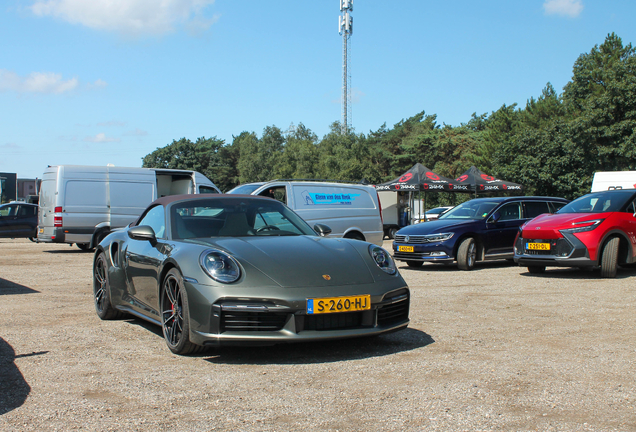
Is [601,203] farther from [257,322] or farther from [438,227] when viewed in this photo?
[257,322]

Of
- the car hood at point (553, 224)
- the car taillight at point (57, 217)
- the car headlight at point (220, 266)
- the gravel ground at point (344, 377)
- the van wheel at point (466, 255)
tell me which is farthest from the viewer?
the car taillight at point (57, 217)

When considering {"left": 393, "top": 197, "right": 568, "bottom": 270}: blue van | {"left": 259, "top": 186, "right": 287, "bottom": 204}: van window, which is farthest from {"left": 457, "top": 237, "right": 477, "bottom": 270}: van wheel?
{"left": 259, "top": 186, "right": 287, "bottom": 204}: van window

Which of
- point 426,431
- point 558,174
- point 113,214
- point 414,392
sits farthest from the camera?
point 558,174

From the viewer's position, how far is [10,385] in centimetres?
371

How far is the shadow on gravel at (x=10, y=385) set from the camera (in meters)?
Answer: 3.32

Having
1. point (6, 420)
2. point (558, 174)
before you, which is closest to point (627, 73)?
point (558, 174)

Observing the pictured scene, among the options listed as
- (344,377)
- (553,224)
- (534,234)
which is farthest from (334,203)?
(344,377)

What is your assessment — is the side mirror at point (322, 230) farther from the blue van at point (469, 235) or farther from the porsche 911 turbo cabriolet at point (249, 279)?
the blue van at point (469, 235)

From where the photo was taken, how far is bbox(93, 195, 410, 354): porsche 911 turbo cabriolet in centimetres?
414

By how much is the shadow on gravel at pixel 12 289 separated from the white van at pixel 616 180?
49.6 feet

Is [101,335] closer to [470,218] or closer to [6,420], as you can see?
[6,420]

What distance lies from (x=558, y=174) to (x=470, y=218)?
2638cm

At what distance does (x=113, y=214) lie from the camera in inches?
639

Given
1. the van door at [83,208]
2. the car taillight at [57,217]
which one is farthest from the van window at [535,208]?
the car taillight at [57,217]
